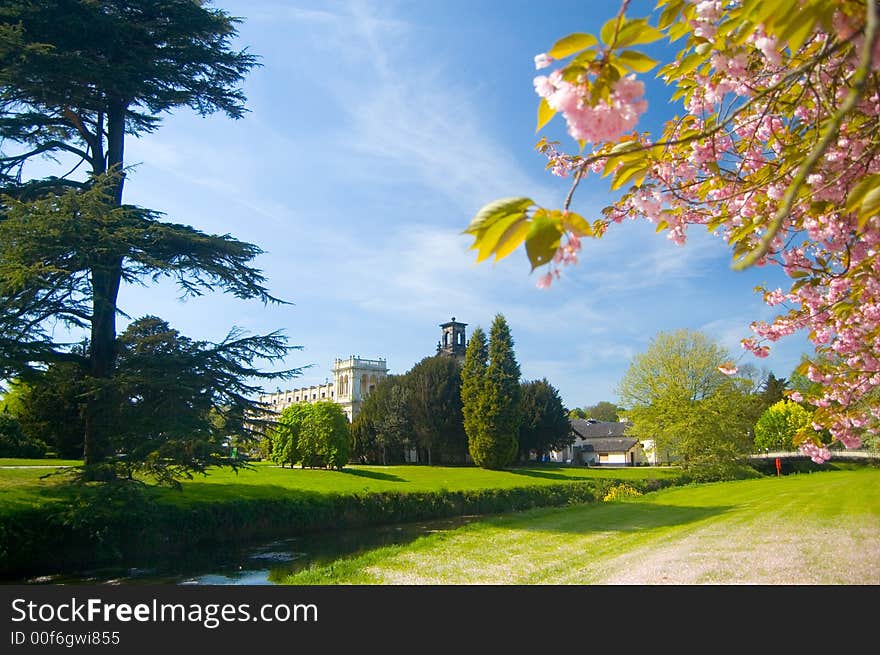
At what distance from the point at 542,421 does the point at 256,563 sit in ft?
99.9

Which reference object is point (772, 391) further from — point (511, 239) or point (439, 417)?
point (511, 239)

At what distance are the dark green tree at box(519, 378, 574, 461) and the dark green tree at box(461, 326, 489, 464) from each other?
590cm

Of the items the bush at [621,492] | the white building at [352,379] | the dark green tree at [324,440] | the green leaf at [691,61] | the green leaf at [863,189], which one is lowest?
the bush at [621,492]

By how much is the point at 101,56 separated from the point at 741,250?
13.9m

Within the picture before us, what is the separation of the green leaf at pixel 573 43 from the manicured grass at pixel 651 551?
5.97 metres

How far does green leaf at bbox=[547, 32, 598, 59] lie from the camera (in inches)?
54.4

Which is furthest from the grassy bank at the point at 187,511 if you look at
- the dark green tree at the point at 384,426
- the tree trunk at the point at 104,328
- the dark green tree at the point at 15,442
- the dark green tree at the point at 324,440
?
the dark green tree at the point at 384,426

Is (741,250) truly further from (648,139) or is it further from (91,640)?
(91,640)

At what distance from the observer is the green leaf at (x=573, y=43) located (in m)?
1.38

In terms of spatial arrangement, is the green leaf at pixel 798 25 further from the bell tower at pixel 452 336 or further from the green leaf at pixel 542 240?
the bell tower at pixel 452 336

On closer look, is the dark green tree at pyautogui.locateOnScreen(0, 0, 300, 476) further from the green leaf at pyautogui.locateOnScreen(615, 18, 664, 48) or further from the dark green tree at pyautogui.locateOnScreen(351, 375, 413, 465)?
the dark green tree at pyautogui.locateOnScreen(351, 375, 413, 465)

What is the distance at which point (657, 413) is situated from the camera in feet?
100

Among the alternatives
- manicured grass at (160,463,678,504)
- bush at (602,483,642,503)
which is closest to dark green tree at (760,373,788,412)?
manicured grass at (160,463,678,504)

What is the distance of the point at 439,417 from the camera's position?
36.4m
